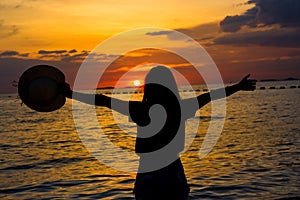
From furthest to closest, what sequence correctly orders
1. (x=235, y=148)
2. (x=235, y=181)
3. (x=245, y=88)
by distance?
1. (x=235, y=148)
2. (x=235, y=181)
3. (x=245, y=88)

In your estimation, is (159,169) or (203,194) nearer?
(159,169)

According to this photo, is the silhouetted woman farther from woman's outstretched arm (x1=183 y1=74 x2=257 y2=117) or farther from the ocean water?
the ocean water

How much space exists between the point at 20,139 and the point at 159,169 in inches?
1082

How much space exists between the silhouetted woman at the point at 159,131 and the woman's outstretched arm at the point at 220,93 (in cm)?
2

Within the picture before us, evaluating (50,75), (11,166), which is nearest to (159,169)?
(50,75)

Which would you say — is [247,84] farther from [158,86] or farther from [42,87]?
[42,87]

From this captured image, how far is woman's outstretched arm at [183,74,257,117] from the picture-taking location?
5612mm

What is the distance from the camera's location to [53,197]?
12.5 meters

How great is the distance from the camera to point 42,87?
6.15 meters

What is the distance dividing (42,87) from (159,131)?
7.36 ft

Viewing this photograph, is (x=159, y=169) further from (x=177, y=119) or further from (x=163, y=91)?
(x=163, y=91)

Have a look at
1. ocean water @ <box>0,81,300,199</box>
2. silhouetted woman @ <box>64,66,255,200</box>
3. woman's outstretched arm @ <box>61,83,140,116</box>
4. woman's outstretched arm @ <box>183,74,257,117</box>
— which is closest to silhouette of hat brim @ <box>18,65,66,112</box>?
woman's outstretched arm @ <box>61,83,140,116</box>

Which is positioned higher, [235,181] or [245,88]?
[245,88]

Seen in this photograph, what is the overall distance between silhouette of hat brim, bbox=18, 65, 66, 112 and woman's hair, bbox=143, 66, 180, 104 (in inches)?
66.4
